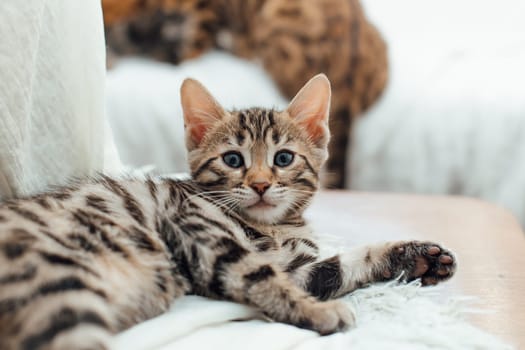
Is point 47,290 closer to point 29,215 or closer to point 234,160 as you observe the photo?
point 29,215

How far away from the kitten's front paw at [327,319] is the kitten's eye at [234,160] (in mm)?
367

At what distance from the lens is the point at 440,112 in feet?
8.25

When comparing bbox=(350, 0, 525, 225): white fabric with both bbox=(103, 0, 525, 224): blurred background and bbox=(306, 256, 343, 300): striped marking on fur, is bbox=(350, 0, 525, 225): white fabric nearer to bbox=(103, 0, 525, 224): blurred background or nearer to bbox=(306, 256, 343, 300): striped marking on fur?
bbox=(103, 0, 525, 224): blurred background

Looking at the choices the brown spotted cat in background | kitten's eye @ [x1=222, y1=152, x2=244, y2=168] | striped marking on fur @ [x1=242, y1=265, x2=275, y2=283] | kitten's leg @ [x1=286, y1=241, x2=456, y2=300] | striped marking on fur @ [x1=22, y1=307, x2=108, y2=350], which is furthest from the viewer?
the brown spotted cat in background

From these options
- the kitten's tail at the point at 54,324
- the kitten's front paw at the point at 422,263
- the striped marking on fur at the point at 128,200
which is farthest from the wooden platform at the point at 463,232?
the kitten's tail at the point at 54,324

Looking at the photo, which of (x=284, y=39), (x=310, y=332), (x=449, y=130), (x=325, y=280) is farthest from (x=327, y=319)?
(x=284, y=39)

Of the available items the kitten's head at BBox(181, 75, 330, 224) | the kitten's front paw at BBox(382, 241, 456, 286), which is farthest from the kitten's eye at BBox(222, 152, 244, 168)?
the kitten's front paw at BBox(382, 241, 456, 286)

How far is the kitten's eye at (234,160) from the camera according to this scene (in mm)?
1241

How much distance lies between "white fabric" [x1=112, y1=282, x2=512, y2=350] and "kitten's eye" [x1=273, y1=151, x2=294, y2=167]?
0.33 m

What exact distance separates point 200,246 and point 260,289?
126mm

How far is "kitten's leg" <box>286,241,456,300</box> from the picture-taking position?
1108mm

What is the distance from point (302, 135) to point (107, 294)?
1.91 feet

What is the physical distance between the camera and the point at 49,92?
3.78 feet

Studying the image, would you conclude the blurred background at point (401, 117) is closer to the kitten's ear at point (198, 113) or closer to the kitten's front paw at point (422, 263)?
the kitten's ear at point (198, 113)
